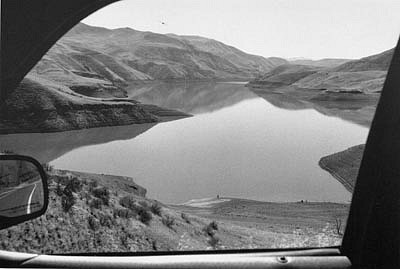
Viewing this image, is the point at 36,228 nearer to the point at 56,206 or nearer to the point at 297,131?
the point at 56,206

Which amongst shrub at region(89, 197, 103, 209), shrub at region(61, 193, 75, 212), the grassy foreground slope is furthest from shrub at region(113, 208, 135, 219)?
shrub at region(61, 193, 75, 212)

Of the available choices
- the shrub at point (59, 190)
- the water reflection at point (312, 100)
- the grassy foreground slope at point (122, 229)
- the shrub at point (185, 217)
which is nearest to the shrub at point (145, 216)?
the grassy foreground slope at point (122, 229)

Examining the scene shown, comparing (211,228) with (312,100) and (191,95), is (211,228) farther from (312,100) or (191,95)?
(312,100)

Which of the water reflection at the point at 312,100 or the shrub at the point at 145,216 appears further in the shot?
the water reflection at the point at 312,100

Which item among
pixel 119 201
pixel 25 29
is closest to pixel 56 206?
pixel 119 201

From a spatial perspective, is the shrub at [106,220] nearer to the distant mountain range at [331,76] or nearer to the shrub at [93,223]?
the shrub at [93,223]
